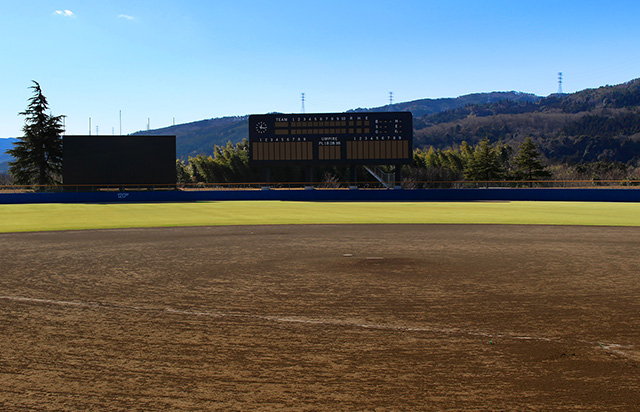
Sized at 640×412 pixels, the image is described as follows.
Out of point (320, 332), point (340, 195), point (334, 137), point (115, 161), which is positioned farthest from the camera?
point (334, 137)

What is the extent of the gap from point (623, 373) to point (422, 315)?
8.40 ft

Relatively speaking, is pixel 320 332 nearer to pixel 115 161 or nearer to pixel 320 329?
pixel 320 329

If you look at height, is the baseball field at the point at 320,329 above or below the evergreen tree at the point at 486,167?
below

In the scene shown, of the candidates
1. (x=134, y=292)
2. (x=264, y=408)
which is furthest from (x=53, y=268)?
(x=264, y=408)

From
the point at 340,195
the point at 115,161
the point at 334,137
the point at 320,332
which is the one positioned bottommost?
the point at 320,332

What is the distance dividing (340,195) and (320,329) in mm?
Result: 40092

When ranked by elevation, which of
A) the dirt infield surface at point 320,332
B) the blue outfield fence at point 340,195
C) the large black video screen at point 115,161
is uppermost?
the large black video screen at point 115,161

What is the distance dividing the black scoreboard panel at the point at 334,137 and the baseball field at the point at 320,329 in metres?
34.2

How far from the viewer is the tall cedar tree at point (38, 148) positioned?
60.1m

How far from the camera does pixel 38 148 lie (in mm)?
60219

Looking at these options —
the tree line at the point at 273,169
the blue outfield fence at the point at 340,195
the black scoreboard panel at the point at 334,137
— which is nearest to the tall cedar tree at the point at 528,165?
the tree line at the point at 273,169

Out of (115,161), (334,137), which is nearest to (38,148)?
(115,161)

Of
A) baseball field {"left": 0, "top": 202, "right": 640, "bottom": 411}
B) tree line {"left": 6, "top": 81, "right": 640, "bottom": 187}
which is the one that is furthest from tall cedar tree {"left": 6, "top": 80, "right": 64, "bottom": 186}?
baseball field {"left": 0, "top": 202, "right": 640, "bottom": 411}

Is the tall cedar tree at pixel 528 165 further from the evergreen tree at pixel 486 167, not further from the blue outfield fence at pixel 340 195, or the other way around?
the blue outfield fence at pixel 340 195
